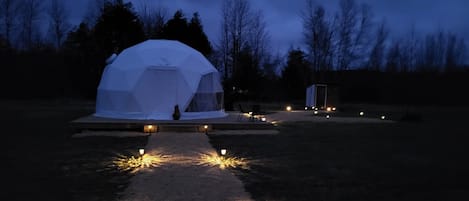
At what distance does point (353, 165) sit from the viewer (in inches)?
337

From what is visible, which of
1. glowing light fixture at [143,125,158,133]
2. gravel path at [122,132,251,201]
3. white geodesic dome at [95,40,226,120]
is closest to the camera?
gravel path at [122,132,251,201]

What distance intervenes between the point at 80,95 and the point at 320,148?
2715 cm

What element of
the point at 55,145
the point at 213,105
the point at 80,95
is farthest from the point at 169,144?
the point at 80,95

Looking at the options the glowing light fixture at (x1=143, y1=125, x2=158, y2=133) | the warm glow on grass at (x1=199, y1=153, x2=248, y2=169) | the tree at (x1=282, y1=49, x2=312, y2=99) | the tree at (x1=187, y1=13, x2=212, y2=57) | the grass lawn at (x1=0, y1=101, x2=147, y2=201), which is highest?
the tree at (x1=187, y1=13, x2=212, y2=57)

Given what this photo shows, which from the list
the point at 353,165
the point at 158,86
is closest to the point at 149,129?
the point at 158,86

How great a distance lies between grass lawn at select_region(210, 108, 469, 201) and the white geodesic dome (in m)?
4.28

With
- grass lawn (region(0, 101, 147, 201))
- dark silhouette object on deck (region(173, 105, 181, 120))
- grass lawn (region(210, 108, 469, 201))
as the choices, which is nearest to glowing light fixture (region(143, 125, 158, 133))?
grass lawn (region(0, 101, 147, 201))

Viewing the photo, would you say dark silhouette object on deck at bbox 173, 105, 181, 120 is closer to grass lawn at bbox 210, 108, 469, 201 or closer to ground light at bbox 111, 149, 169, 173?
grass lawn at bbox 210, 108, 469, 201

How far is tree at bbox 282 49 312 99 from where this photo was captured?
37.5 meters

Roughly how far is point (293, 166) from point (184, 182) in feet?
8.45

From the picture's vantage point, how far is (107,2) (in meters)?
36.7

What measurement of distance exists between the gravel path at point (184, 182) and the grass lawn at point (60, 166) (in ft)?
1.07

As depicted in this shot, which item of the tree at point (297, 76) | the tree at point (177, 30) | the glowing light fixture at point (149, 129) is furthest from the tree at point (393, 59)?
the glowing light fixture at point (149, 129)

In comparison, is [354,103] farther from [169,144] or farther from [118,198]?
[118,198]
